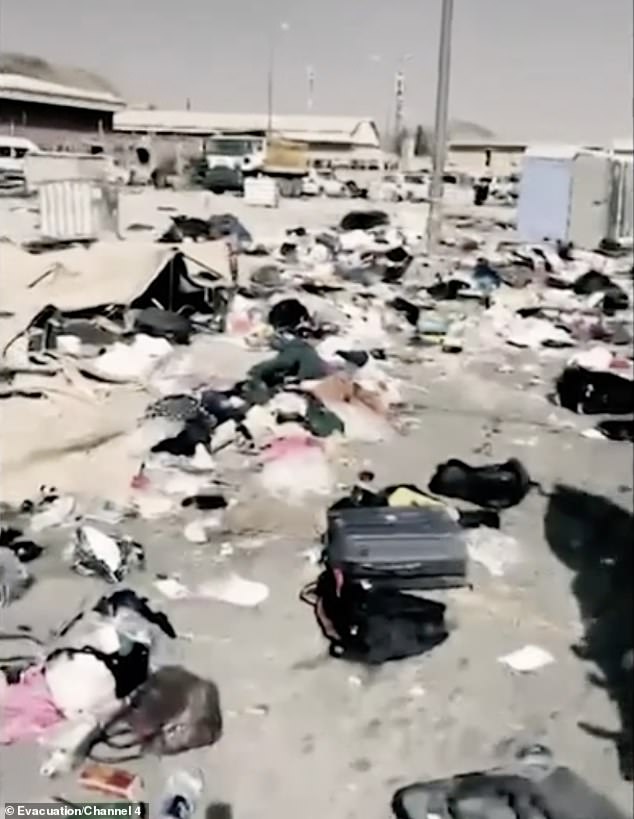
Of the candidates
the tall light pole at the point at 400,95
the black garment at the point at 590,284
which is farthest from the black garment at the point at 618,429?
the black garment at the point at 590,284

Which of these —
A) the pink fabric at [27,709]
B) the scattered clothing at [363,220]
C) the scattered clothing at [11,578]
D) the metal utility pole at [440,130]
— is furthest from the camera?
the scattered clothing at [363,220]

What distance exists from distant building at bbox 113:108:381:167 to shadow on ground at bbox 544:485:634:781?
3.00ft

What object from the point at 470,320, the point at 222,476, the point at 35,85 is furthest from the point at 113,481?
the point at 470,320

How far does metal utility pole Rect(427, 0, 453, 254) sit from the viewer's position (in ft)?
4.84

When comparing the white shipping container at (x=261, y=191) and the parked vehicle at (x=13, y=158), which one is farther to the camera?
the white shipping container at (x=261, y=191)

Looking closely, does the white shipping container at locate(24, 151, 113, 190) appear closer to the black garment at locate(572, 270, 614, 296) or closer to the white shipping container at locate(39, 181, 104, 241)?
the white shipping container at locate(39, 181, 104, 241)

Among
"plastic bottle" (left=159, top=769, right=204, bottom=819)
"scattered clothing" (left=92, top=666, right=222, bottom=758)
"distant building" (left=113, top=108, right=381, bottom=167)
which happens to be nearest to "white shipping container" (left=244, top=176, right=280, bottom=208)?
"distant building" (left=113, top=108, right=381, bottom=167)

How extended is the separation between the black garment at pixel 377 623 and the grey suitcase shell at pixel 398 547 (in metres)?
0.03

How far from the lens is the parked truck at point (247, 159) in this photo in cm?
206

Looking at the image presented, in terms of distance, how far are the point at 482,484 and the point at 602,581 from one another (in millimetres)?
406

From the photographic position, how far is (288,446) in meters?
2.38

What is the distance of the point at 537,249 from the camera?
4.24m

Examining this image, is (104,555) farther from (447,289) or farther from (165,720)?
(447,289)

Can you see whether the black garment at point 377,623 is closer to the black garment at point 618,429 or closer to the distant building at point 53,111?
the distant building at point 53,111
